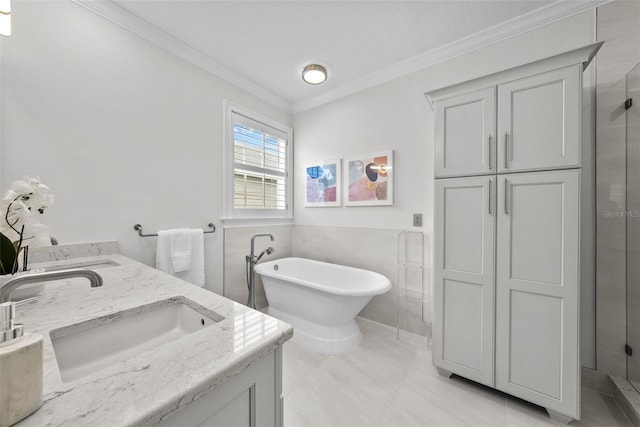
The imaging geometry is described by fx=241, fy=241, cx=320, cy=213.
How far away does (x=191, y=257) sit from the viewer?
1.99 m

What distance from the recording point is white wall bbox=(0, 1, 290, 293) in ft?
4.52

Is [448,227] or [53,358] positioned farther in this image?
[448,227]

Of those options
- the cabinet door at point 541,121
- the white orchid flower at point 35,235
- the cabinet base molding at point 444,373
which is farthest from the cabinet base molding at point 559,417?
the white orchid flower at point 35,235

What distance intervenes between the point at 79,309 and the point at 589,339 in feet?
9.00

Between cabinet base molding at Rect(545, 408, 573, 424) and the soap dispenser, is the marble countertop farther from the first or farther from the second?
cabinet base molding at Rect(545, 408, 573, 424)

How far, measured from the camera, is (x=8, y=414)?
13.4 inches

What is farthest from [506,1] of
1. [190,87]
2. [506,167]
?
[190,87]

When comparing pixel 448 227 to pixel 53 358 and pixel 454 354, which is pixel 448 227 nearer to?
pixel 454 354

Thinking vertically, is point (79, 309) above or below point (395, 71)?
below

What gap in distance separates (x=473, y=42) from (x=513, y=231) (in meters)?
1.63

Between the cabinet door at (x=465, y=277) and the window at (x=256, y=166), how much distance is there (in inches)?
73.9

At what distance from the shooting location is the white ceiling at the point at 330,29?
1698 millimetres

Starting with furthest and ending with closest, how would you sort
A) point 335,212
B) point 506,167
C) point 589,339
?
point 335,212, point 589,339, point 506,167

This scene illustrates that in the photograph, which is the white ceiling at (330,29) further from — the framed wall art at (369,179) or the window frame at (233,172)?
the framed wall art at (369,179)
